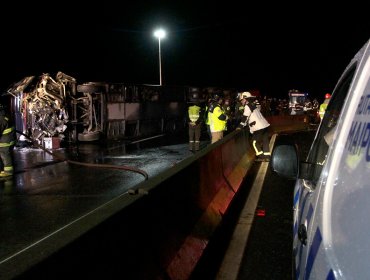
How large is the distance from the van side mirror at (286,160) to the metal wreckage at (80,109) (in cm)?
1304

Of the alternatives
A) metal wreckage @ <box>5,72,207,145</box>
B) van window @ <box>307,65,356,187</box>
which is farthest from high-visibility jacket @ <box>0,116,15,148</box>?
van window @ <box>307,65,356,187</box>

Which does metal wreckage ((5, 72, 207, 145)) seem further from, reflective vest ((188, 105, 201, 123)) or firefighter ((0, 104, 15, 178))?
reflective vest ((188, 105, 201, 123))

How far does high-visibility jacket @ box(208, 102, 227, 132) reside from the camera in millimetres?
12805

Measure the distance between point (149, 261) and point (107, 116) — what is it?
1633 cm

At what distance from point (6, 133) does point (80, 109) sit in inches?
337

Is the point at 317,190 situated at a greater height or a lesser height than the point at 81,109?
greater

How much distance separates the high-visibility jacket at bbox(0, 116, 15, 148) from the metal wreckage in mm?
4359

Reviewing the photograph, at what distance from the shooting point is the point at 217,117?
42.4 ft

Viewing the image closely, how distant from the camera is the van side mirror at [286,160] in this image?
9.07ft

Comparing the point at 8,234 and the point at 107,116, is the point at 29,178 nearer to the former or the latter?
the point at 8,234

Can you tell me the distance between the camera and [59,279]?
222 cm

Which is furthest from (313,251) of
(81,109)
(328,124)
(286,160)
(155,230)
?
(81,109)

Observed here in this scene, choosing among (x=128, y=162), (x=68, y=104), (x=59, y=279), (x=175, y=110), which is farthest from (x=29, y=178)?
(x=175, y=110)

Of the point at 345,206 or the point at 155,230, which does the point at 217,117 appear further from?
the point at 345,206
